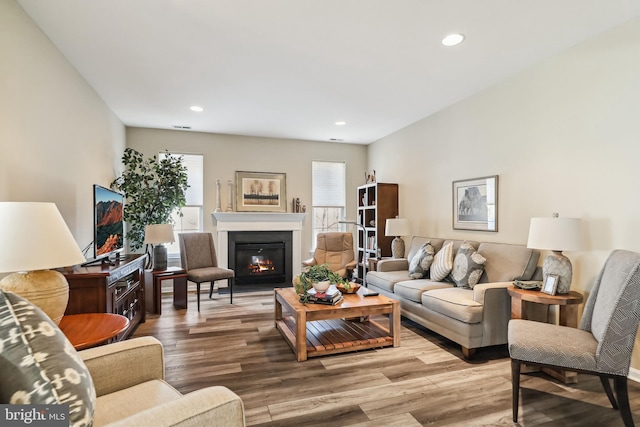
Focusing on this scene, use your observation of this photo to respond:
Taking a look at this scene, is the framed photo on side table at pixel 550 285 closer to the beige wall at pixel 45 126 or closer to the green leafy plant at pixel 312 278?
the green leafy plant at pixel 312 278

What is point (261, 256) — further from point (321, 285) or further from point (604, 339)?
point (604, 339)

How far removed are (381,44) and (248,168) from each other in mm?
3566

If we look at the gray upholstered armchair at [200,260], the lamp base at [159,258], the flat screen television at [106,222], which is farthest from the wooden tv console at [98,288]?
the gray upholstered armchair at [200,260]

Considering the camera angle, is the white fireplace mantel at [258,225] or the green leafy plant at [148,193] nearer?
the green leafy plant at [148,193]

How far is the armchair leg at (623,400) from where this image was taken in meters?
1.80

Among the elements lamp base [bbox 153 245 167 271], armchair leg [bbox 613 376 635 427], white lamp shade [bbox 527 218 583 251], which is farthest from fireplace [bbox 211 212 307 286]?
armchair leg [bbox 613 376 635 427]

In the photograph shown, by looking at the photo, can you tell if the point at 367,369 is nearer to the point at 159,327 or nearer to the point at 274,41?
the point at 159,327

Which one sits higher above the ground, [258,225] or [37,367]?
[258,225]

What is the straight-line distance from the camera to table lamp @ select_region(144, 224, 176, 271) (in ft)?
13.5

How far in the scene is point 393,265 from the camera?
4531mm

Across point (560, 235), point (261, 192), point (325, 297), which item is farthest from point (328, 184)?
point (560, 235)

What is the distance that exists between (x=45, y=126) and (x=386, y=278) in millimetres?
3638

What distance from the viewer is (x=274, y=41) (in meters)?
2.74

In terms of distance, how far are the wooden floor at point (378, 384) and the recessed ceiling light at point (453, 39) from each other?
266cm
